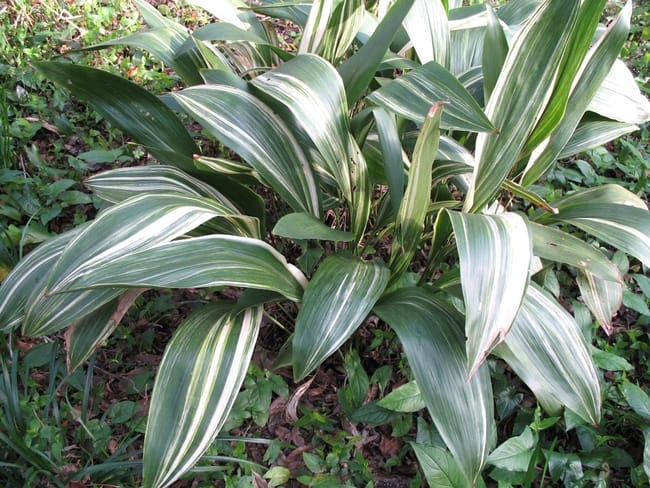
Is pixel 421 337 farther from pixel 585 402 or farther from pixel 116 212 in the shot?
pixel 116 212

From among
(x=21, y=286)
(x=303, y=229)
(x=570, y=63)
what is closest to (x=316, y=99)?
(x=303, y=229)

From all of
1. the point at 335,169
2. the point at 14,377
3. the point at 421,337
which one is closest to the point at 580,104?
the point at 335,169

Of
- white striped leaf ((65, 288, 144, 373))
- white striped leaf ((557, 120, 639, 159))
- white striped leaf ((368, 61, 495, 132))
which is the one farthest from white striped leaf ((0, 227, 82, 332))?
white striped leaf ((557, 120, 639, 159))

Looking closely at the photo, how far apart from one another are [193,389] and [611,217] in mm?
1003

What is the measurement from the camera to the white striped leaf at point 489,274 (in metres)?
0.84

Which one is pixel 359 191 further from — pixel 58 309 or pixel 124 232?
pixel 58 309

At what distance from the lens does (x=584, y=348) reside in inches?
42.0

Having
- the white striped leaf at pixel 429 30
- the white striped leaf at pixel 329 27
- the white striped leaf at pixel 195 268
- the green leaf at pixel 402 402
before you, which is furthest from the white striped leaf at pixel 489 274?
the white striped leaf at pixel 329 27

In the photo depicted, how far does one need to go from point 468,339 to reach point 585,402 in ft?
1.13

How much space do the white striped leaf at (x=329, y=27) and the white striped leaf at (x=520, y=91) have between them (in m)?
0.49

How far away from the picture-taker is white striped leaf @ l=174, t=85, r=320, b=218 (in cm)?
117

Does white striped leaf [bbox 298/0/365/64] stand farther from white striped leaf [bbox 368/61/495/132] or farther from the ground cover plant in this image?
white striped leaf [bbox 368/61/495/132]

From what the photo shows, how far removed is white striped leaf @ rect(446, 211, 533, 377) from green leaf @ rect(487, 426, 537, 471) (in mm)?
533

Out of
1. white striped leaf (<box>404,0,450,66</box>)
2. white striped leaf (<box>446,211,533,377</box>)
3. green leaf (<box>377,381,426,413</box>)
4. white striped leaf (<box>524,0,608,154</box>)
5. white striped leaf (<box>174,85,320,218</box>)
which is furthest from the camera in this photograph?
white striped leaf (<box>404,0,450,66</box>)
